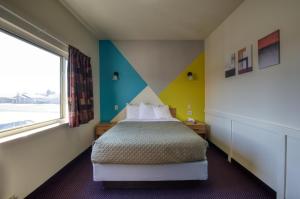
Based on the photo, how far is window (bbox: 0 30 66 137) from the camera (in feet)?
6.16

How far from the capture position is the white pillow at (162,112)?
4.15 meters

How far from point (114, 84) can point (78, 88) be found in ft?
4.93

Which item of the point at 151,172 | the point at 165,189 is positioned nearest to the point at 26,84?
the point at 151,172

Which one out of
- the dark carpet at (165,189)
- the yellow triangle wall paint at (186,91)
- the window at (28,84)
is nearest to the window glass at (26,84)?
the window at (28,84)

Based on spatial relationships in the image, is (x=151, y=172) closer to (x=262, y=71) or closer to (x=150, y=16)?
(x=262, y=71)

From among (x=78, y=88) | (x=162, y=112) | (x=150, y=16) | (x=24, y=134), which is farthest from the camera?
(x=162, y=112)

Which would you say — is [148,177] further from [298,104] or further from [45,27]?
[45,27]

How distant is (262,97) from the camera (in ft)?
7.64

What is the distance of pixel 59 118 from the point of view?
294 cm

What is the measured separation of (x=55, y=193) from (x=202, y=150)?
1857mm

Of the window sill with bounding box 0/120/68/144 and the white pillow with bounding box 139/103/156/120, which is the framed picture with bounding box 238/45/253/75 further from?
the window sill with bounding box 0/120/68/144

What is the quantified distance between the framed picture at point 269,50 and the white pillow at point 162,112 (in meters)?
2.21

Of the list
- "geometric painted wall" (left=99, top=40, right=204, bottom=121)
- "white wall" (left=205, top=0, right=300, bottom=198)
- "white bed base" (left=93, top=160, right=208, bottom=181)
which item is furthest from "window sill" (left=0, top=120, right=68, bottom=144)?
"white wall" (left=205, top=0, right=300, bottom=198)

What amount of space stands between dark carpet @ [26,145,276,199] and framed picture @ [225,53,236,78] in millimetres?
1566
